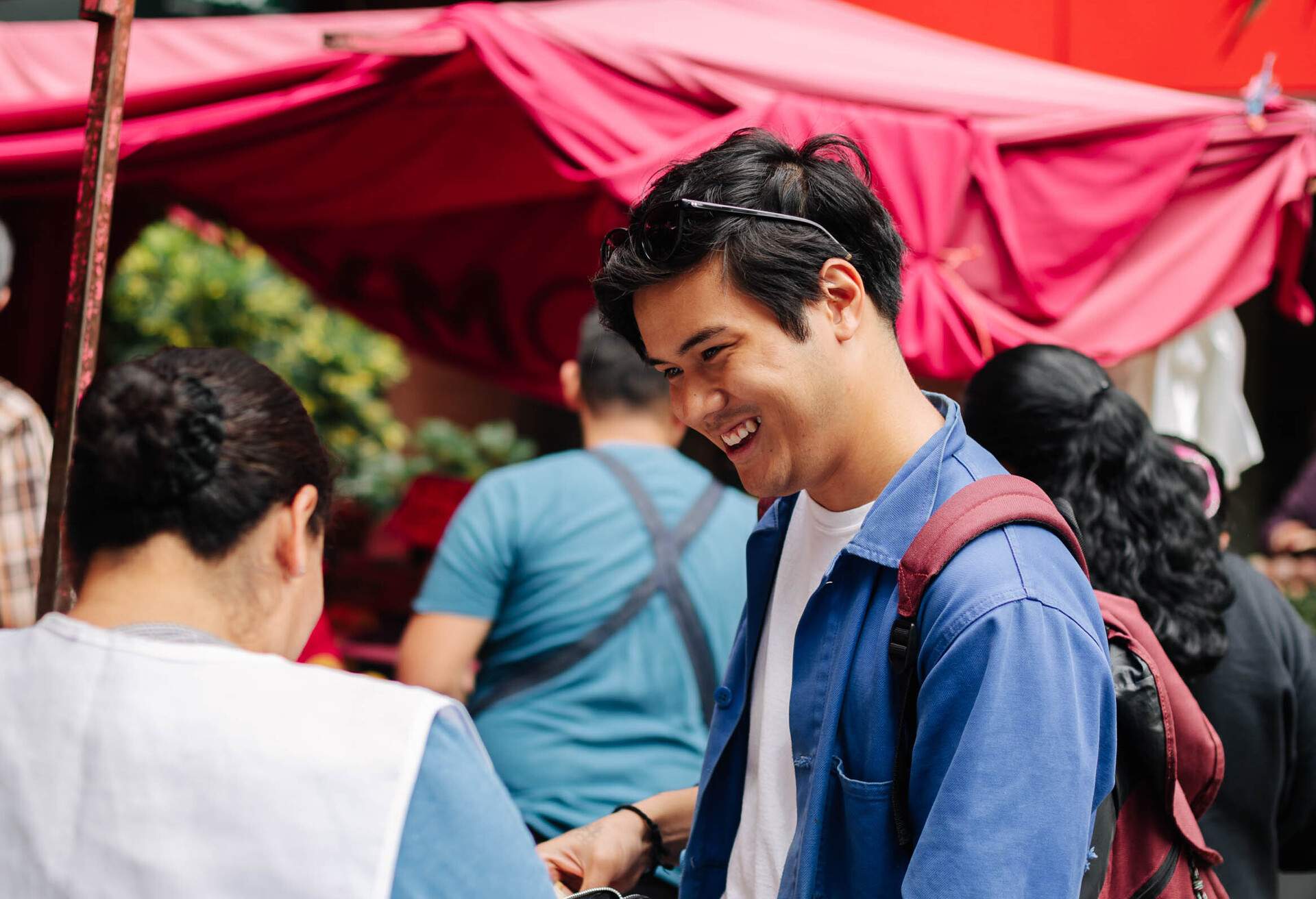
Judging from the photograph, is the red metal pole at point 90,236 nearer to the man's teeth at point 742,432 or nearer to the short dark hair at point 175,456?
the short dark hair at point 175,456

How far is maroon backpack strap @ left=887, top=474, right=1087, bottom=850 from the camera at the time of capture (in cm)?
123

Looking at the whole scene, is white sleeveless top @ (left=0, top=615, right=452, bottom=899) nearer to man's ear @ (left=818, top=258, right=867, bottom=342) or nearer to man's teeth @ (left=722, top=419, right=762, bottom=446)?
man's teeth @ (left=722, top=419, right=762, bottom=446)

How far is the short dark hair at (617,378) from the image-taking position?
2619 millimetres

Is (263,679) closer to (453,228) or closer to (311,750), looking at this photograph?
(311,750)

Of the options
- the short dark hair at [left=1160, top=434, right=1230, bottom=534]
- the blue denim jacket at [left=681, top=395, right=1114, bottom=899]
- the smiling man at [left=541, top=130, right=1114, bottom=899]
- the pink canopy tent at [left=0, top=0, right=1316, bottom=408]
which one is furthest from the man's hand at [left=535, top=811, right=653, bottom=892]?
the pink canopy tent at [left=0, top=0, right=1316, bottom=408]

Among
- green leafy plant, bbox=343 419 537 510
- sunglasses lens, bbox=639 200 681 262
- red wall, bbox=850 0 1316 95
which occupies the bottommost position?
green leafy plant, bbox=343 419 537 510

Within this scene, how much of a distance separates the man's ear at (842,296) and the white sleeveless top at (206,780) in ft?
2.12

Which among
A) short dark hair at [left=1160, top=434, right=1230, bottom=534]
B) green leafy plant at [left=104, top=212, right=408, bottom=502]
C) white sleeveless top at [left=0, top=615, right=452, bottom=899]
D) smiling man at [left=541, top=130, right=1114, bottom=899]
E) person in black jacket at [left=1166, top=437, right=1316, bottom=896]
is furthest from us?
green leafy plant at [left=104, top=212, right=408, bottom=502]

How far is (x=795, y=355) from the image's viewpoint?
1370 millimetres

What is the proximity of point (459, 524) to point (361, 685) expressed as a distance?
1.36 m

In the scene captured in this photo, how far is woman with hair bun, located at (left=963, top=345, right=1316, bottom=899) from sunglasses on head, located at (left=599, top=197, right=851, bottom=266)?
1.93 feet

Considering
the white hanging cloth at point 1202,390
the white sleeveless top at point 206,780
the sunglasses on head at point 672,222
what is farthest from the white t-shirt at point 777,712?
the white hanging cloth at point 1202,390

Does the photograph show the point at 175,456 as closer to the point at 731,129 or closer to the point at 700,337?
the point at 700,337

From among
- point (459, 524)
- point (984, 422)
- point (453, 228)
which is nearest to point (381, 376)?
point (453, 228)
